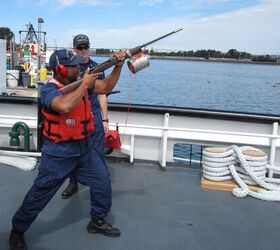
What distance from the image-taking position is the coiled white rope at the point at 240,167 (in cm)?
459

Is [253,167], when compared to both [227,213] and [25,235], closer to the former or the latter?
[227,213]

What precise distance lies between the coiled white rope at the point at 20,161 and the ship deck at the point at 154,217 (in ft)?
0.31

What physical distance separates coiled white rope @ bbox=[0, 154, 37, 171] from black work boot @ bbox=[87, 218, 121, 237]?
192 cm

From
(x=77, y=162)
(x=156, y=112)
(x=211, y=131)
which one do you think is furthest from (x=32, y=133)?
(x=77, y=162)

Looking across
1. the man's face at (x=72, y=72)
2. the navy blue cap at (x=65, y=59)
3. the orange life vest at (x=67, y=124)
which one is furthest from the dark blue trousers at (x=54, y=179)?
the navy blue cap at (x=65, y=59)

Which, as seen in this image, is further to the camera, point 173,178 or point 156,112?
point 156,112

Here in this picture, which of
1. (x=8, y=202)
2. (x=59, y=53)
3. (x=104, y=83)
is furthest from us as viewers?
(x=8, y=202)

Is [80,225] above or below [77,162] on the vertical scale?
below

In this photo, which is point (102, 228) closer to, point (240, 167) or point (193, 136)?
point (240, 167)

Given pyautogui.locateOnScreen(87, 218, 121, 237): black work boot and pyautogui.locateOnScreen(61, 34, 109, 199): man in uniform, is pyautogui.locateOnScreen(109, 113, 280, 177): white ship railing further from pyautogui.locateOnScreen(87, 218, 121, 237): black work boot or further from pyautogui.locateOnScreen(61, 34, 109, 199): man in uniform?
pyautogui.locateOnScreen(87, 218, 121, 237): black work boot

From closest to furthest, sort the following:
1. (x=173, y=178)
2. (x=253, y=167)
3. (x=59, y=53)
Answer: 1. (x=59, y=53)
2. (x=253, y=167)
3. (x=173, y=178)

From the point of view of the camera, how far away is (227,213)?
4047 mm

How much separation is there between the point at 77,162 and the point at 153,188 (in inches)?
66.1

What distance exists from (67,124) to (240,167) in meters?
2.53
